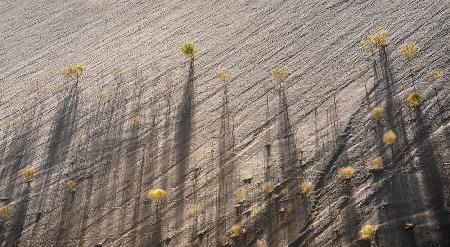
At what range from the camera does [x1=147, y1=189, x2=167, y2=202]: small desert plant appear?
55.8 feet

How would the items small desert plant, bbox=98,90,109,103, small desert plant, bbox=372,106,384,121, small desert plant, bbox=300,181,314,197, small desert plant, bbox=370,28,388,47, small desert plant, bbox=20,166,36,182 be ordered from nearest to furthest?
small desert plant, bbox=300,181,314,197
small desert plant, bbox=372,106,384,121
small desert plant, bbox=20,166,36,182
small desert plant, bbox=370,28,388,47
small desert plant, bbox=98,90,109,103

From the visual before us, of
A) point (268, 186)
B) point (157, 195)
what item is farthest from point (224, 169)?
point (157, 195)

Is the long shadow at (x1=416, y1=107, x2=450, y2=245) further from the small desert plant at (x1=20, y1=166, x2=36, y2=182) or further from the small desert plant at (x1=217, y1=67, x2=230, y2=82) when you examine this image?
the small desert plant at (x1=20, y1=166, x2=36, y2=182)

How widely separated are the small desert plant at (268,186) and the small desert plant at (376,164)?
331 cm

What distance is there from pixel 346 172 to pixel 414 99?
4.34 meters

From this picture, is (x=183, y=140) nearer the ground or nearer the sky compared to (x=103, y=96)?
nearer the ground

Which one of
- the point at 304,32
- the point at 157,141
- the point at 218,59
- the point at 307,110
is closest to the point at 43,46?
the point at 218,59

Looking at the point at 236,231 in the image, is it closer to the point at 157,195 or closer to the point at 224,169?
the point at 224,169

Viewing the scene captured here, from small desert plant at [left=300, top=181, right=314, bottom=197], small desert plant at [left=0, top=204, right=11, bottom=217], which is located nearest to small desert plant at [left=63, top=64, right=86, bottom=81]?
small desert plant at [left=0, top=204, right=11, bottom=217]

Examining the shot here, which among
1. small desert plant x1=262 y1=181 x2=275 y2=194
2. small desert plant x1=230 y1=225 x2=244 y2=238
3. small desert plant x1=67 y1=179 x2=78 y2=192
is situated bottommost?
small desert plant x1=230 y1=225 x2=244 y2=238

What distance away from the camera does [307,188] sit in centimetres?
1611

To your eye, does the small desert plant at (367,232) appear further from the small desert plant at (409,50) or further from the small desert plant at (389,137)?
the small desert plant at (409,50)

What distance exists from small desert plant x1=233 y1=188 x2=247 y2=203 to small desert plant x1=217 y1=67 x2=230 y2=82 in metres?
6.90

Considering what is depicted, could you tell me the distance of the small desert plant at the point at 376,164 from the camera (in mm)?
16108
